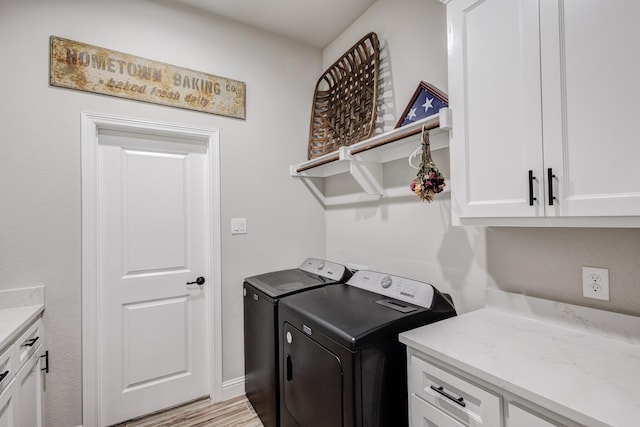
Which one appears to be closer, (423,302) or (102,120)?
(423,302)

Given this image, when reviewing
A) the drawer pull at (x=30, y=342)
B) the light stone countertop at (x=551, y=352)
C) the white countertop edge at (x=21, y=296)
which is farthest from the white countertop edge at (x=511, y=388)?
the white countertop edge at (x=21, y=296)

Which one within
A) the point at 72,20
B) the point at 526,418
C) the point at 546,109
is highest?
the point at 72,20

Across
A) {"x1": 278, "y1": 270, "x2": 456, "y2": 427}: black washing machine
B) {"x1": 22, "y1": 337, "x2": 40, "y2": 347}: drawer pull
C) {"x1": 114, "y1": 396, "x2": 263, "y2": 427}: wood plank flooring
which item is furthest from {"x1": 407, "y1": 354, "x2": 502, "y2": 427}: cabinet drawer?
{"x1": 22, "y1": 337, "x2": 40, "y2": 347}: drawer pull

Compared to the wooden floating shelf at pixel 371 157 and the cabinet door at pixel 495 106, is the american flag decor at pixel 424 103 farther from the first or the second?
the cabinet door at pixel 495 106

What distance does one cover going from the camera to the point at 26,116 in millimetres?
1747

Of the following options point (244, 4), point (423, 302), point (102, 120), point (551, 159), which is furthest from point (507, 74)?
point (102, 120)

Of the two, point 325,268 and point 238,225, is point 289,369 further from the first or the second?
point 238,225

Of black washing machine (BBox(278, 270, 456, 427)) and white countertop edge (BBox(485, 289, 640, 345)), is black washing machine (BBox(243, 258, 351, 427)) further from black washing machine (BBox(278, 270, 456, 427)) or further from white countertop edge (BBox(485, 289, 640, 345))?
white countertop edge (BBox(485, 289, 640, 345))

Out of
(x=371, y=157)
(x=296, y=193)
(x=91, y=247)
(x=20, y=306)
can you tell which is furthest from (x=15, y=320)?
(x=371, y=157)

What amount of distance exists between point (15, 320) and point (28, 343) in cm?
14

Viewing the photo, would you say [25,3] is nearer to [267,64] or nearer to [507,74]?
[267,64]

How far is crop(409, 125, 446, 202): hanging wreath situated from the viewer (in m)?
1.38

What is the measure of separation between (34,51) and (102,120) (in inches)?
18.7

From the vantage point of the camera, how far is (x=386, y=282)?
5.67ft
